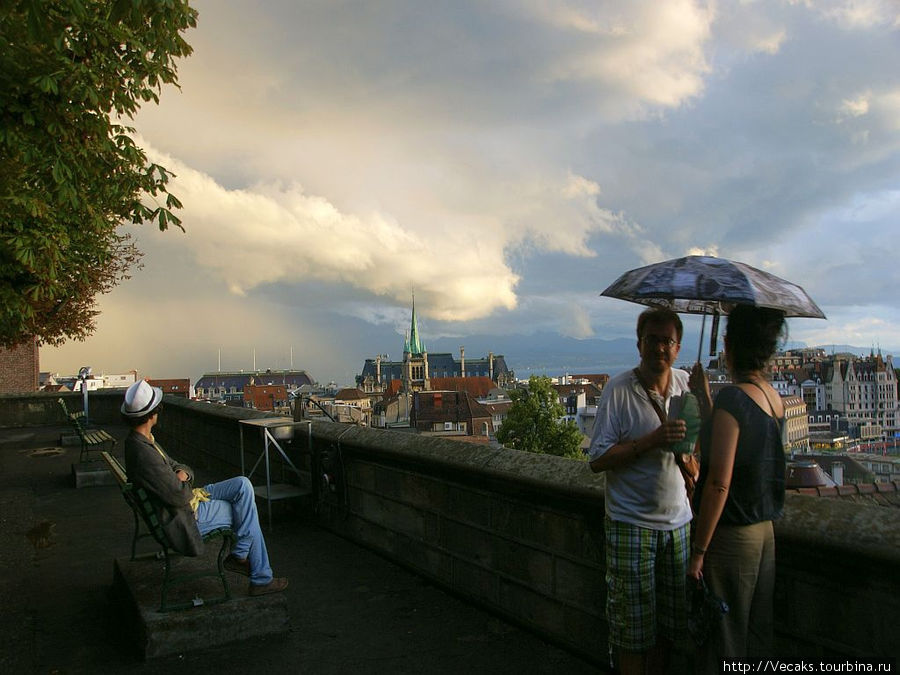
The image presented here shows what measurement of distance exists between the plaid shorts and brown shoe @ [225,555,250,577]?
2391 millimetres

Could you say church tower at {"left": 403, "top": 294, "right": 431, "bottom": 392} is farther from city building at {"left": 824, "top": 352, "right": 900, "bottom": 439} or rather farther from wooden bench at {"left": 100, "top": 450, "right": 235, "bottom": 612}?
wooden bench at {"left": 100, "top": 450, "right": 235, "bottom": 612}

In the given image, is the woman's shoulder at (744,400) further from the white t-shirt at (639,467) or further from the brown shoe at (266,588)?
the brown shoe at (266,588)

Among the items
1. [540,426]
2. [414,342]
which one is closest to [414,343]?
[414,342]

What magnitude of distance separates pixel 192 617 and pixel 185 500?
698 mm

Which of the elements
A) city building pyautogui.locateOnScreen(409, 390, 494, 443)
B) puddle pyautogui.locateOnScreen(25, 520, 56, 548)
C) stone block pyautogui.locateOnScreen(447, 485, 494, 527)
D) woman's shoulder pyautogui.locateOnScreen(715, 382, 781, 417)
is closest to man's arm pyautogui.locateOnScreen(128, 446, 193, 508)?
stone block pyautogui.locateOnScreen(447, 485, 494, 527)

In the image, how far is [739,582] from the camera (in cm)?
263

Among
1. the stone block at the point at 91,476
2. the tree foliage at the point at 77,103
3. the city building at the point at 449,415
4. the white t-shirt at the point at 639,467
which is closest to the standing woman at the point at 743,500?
the white t-shirt at the point at 639,467

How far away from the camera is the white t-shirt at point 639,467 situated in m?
2.95

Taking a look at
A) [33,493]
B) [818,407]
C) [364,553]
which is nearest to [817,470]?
[364,553]

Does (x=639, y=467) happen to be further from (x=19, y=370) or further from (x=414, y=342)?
(x=414, y=342)

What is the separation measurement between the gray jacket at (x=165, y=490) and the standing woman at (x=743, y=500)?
268 cm

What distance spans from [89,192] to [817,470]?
7.05 meters

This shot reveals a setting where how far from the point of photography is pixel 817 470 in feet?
18.7

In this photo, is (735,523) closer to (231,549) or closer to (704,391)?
(704,391)
